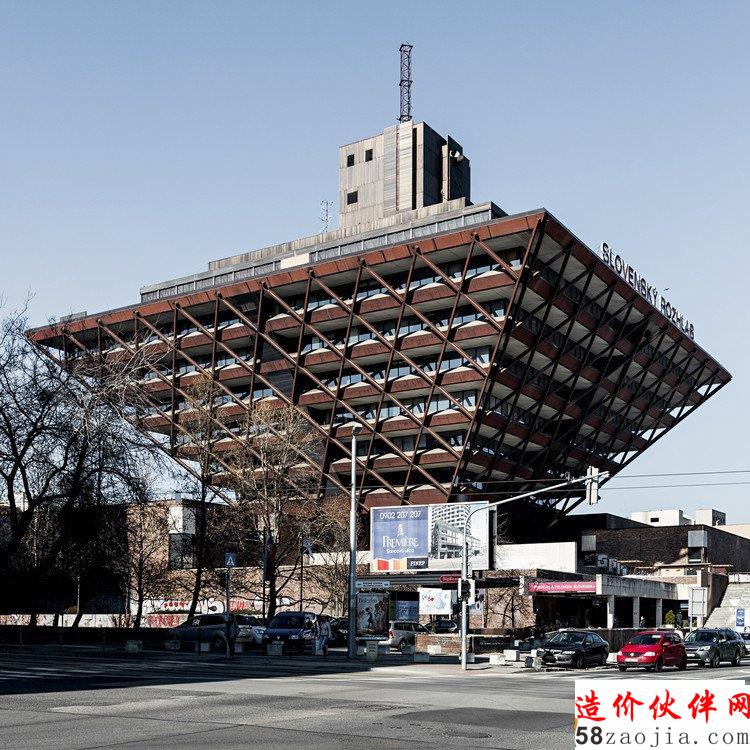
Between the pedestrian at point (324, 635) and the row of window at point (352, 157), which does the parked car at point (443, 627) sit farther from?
the row of window at point (352, 157)

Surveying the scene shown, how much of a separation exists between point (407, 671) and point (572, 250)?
1912 inches

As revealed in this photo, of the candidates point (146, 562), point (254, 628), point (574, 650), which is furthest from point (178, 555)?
point (574, 650)

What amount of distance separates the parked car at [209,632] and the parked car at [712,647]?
70.3 feet

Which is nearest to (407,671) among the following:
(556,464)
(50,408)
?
(50,408)

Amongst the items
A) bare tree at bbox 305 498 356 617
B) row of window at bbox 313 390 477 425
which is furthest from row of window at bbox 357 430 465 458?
bare tree at bbox 305 498 356 617

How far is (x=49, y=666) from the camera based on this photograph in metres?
34.6

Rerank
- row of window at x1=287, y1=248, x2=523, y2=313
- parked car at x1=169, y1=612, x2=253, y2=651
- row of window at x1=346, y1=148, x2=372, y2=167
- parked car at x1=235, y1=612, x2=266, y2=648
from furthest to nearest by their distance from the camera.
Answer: row of window at x1=346, y1=148, x2=372, y2=167, row of window at x1=287, y1=248, x2=523, y2=313, parked car at x1=235, y1=612, x2=266, y2=648, parked car at x1=169, y1=612, x2=253, y2=651

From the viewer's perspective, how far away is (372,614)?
2302 inches

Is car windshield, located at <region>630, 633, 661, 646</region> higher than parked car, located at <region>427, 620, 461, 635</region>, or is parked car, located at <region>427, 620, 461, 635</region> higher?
car windshield, located at <region>630, 633, 661, 646</region>

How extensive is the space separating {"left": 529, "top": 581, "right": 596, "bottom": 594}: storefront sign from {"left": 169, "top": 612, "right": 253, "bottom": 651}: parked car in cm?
2032

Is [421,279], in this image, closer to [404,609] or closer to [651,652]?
[404,609]

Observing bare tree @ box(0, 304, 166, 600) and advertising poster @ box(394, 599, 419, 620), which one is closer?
bare tree @ box(0, 304, 166, 600)

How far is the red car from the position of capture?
3953 cm

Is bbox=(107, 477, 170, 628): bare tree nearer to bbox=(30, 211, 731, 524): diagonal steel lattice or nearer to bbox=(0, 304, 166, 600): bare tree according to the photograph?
bbox=(30, 211, 731, 524): diagonal steel lattice
